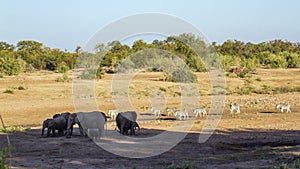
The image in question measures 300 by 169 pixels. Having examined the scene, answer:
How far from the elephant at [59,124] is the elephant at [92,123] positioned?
61 cm

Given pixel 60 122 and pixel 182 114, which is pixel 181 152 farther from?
pixel 182 114

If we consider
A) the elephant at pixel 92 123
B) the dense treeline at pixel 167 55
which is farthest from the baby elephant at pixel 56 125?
the dense treeline at pixel 167 55

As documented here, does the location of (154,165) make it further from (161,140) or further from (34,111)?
(34,111)

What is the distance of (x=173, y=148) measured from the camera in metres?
17.9

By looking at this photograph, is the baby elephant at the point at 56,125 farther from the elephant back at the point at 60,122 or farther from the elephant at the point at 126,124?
the elephant at the point at 126,124

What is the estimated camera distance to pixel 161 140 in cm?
1989

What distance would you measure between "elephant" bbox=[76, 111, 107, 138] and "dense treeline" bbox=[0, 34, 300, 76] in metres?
14.4

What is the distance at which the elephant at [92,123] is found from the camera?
19.9 meters

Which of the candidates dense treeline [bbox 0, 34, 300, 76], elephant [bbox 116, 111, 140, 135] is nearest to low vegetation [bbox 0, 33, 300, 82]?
dense treeline [bbox 0, 34, 300, 76]

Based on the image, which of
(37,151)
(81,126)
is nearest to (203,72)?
(81,126)

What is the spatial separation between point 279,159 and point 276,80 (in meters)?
48.8

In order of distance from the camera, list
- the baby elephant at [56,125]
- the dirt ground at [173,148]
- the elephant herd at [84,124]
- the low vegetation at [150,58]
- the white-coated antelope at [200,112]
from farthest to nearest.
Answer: the low vegetation at [150,58], the white-coated antelope at [200,112], the baby elephant at [56,125], the elephant herd at [84,124], the dirt ground at [173,148]

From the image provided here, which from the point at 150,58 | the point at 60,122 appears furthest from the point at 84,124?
the point at 150,58

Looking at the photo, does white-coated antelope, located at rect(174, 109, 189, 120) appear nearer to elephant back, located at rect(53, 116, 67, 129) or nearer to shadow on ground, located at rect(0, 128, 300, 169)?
shadow on ground, located at rect(0, 128, 300, 169)
